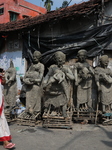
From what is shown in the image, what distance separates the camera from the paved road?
365cm

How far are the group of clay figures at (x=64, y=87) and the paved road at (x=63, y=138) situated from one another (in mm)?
591

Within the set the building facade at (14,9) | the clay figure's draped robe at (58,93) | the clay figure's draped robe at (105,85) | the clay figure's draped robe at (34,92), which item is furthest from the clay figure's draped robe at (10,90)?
the building facade at (14,9)

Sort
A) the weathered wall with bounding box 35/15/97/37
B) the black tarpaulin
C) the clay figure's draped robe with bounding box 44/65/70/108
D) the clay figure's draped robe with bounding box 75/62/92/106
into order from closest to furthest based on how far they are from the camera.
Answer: the clay figure's draped robe with bounding box 44/65/70/108, the clay figure's draped robe with bounding box 75/62/92/106, the black tarpaulin, the weathered wall with bounding box 35/15/97/37

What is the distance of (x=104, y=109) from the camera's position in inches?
206

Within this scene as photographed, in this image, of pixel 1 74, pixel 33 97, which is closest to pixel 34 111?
pixel 33 97

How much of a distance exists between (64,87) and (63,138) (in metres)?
1.53

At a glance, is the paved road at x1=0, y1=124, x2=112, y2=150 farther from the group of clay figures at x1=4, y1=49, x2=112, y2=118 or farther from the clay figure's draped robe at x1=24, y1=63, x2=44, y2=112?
the clay figure's draped robe at x1=24, y1=63, x2=44, y2=112

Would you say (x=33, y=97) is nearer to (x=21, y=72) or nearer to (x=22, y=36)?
(x=21, y=72)

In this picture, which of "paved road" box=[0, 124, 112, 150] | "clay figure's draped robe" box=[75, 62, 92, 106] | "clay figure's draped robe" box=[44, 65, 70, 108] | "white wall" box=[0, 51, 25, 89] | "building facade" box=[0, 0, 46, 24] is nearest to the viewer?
"paved road" box=[0, 124, 112, 150]

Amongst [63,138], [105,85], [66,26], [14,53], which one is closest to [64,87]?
[105,85]

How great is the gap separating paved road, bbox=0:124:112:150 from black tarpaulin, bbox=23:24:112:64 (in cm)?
277

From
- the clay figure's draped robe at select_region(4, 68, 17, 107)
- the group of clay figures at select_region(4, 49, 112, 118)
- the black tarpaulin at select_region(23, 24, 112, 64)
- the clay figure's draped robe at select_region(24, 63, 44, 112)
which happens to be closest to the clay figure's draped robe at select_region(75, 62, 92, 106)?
the group of clay figures at select_region(4, 49, 112, 118)

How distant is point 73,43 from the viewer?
251 inches

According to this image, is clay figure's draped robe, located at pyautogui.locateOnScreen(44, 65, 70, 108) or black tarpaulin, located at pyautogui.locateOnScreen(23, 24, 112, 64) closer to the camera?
clay figure's draped robe, located at pyautogui.locateOnScreen(44, 65, 70, 108)
